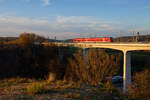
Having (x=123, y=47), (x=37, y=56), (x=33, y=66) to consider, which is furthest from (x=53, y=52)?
(x=123, y=47)

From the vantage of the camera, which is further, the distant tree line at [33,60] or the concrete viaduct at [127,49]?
the distant tree line at [33,60]

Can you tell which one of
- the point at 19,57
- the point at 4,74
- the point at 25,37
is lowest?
the point at 4,74

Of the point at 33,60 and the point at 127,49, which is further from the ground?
the point at 127,49

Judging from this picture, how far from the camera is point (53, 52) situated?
45000 mm

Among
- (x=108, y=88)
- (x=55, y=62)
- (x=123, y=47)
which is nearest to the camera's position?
(x=108, y=88)

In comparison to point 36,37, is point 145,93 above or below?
below

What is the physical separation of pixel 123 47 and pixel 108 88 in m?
20.8

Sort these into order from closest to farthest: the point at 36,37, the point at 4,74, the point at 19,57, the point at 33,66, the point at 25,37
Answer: the point at 4,74
the point at 33,66
the point at 19,57
the point at 25,37
the point at 36,37

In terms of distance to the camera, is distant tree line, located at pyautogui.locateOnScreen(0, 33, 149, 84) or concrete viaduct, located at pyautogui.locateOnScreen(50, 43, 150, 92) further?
distant tree line, located at pyautogui.locateOnScreen(0, 33, 149, 84)

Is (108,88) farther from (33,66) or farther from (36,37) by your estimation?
(36,37)

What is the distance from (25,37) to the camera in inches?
1914

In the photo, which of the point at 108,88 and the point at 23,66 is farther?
the point at 23,66

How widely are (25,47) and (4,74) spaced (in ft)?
45.0

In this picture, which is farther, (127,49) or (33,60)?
(33,60)
